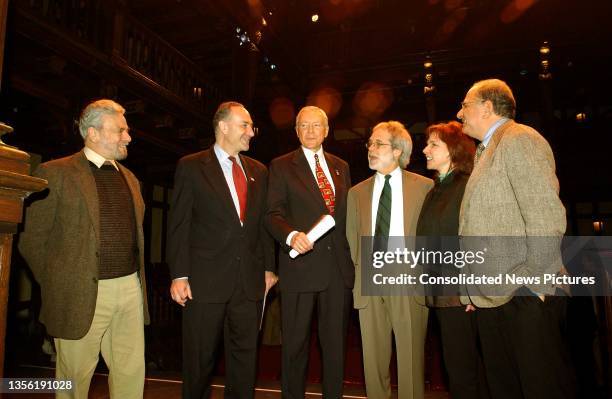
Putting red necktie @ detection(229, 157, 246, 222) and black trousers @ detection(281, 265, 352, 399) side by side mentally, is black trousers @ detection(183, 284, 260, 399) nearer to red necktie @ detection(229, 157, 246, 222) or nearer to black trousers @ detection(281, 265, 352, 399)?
black trousers @ detection(281, 265, 352, 399)

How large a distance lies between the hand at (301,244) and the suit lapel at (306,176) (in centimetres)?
34

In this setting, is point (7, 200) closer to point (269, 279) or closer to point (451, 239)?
point (269, 279)

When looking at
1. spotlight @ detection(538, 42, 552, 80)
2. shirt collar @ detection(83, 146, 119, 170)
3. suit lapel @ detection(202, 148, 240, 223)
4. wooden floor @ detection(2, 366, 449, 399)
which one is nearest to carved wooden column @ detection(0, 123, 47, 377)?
shirt collar @ detection(83, 146, 119, 170)

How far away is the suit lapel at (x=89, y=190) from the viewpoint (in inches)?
81.2

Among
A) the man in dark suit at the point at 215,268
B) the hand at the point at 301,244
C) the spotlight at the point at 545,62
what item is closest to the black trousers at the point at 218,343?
the man in dark suit at the point at 215,268

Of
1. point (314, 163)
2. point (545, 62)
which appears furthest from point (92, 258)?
point (545, 62)

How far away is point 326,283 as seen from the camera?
7.80 ft

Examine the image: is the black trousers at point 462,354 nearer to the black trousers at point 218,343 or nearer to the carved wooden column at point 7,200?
the black trousers at point 218,343

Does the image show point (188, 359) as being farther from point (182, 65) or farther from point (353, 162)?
point (353, 162)

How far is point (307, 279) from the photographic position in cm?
237

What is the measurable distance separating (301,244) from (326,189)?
499 mm

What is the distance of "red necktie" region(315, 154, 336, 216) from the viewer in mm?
2547

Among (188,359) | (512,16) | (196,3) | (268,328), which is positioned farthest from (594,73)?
(188,359)

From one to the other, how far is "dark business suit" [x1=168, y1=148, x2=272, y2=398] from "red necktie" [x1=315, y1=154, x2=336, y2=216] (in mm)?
445
